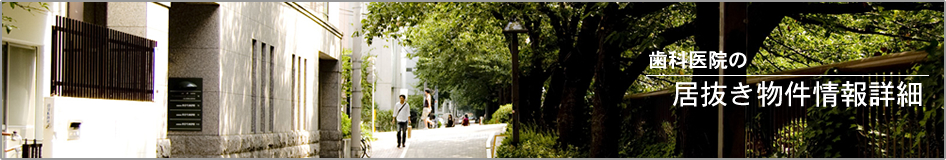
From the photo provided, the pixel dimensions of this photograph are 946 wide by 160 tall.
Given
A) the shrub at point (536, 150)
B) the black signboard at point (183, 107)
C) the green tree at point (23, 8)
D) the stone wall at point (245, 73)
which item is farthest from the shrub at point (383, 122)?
the green tree at point (23, 8)

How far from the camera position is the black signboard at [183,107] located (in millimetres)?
16016

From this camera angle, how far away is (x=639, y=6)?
14.9 m

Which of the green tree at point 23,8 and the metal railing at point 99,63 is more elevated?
the green tree at point 23,8

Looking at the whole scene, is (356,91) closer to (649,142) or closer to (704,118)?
(649,142)

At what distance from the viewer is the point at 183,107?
52.7 feet

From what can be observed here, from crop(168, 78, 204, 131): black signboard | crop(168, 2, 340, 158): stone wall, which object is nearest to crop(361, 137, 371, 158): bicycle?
crop(168, 2, 340, 158): stone wall

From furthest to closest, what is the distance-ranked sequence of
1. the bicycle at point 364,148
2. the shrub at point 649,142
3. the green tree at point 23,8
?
the bicycle at point 364,148
the shrub at point 649,142
the green tree at point 23,8

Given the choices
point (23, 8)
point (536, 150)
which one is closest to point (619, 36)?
point (536, 150)

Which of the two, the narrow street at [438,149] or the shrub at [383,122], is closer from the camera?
the narrow street at [438,149]

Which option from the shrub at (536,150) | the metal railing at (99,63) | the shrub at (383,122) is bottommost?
the shrub at (383,122)

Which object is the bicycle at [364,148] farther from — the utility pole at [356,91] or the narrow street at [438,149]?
the utility pole at [356,91]

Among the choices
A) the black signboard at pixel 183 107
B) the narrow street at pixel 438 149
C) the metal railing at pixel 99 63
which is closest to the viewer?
the metal railing at pixel 99 63

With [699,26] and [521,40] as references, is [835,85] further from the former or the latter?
[521,40]

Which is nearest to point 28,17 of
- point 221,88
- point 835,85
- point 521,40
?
point 221,88
